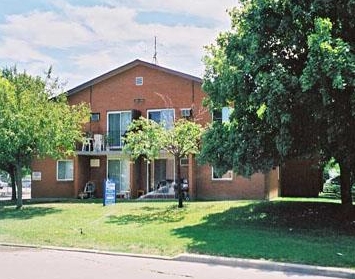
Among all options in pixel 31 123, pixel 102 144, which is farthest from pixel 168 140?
pixel 102 144

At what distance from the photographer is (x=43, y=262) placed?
10.9 m

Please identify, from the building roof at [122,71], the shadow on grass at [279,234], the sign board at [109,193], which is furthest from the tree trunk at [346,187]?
the building roof at [122,71]

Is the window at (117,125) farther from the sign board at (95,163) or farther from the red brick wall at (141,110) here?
the sign board at (95,163)

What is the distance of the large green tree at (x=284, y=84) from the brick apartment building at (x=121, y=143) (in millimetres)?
9927

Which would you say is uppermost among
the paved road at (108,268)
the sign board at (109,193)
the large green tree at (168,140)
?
the large green tree at (168,140)

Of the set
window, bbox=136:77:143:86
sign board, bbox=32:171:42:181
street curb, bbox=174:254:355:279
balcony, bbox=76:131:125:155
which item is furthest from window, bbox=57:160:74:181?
street curb, bbox=174:254:355:279

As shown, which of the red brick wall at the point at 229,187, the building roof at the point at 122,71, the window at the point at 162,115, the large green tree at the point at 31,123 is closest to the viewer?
the large green tree at the point at 31,123

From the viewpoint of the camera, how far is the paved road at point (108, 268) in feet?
30.8

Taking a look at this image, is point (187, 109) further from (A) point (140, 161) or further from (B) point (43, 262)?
(B) point (43, 262)

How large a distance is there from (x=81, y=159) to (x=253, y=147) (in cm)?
1659

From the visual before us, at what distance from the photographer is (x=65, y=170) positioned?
30.4 meters

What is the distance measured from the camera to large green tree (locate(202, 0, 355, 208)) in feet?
41.3

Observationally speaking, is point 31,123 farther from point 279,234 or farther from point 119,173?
point 279,234

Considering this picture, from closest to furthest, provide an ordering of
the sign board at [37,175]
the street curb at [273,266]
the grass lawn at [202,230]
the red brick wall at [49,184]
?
the street curb at [273,266] → the grass lawn at [202,230] → the red brick wall at [49,184] → the sign board at [37,175]
